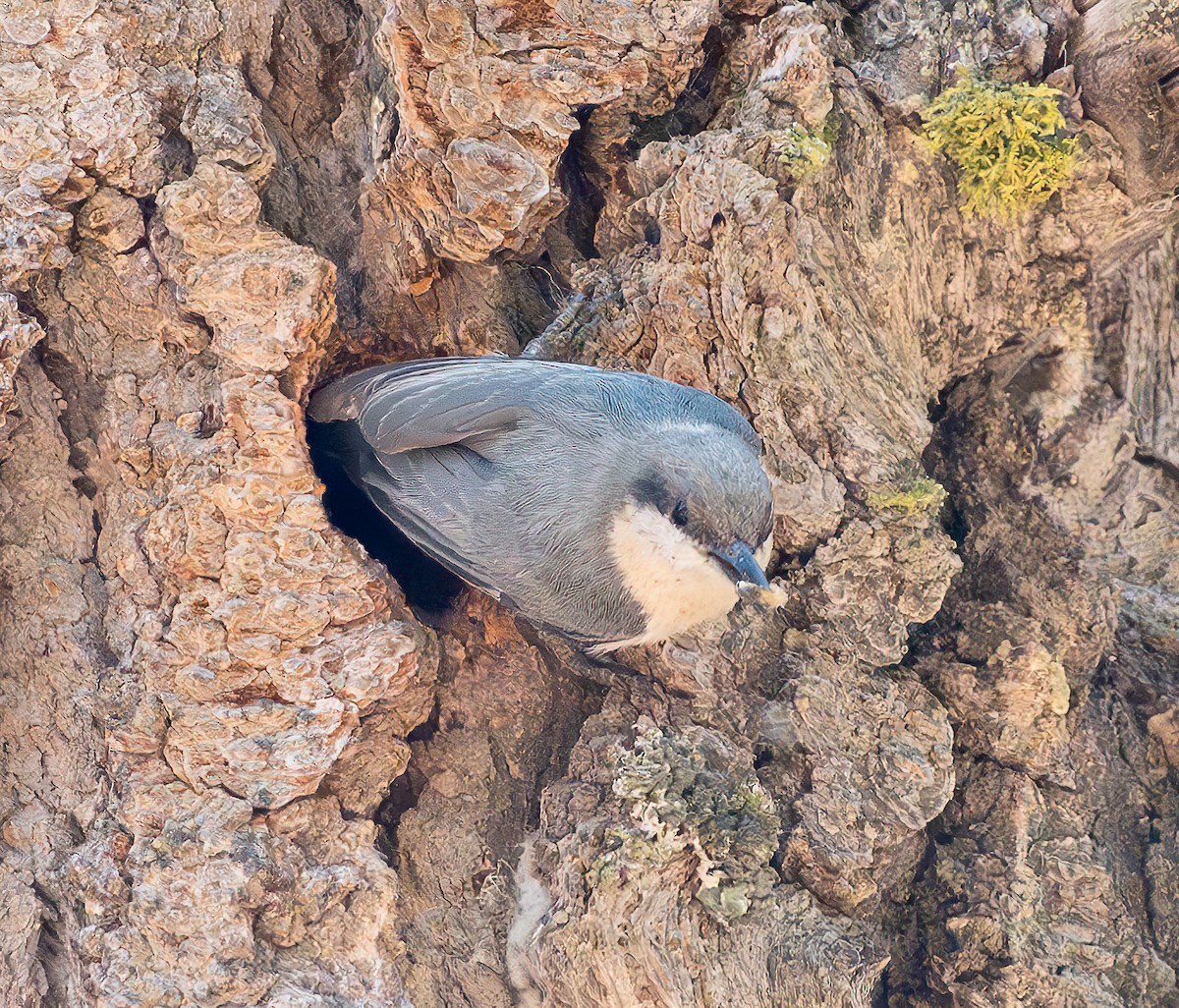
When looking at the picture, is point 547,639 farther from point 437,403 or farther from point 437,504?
point 437,403

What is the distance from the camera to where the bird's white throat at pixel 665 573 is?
2.53 meters

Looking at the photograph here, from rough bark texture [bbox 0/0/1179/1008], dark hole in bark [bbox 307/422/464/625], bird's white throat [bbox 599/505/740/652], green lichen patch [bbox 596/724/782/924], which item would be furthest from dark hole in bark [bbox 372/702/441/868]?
bird's white throat [bbox 599/505/740/652]

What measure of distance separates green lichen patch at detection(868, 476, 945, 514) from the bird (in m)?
0.37

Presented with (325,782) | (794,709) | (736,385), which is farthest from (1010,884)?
(325,782)

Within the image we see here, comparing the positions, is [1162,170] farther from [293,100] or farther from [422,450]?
[293,100]

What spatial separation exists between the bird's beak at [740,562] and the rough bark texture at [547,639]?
0.44 metres

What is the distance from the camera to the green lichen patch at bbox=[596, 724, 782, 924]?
256 cm

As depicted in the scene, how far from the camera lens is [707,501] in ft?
8.04

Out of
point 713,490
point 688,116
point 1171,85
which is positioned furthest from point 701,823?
point 1171,85

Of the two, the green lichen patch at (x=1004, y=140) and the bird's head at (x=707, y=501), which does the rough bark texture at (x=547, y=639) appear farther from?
the bird's head at (x=707, y=501)

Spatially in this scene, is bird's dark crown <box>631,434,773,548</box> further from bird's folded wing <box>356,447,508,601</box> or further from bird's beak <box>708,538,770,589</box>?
bird's folded wing <box>356,447,508,601</box>

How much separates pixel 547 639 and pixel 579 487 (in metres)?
0.62

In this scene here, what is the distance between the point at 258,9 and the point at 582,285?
1253 mm

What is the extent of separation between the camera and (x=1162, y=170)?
9.71 ft
